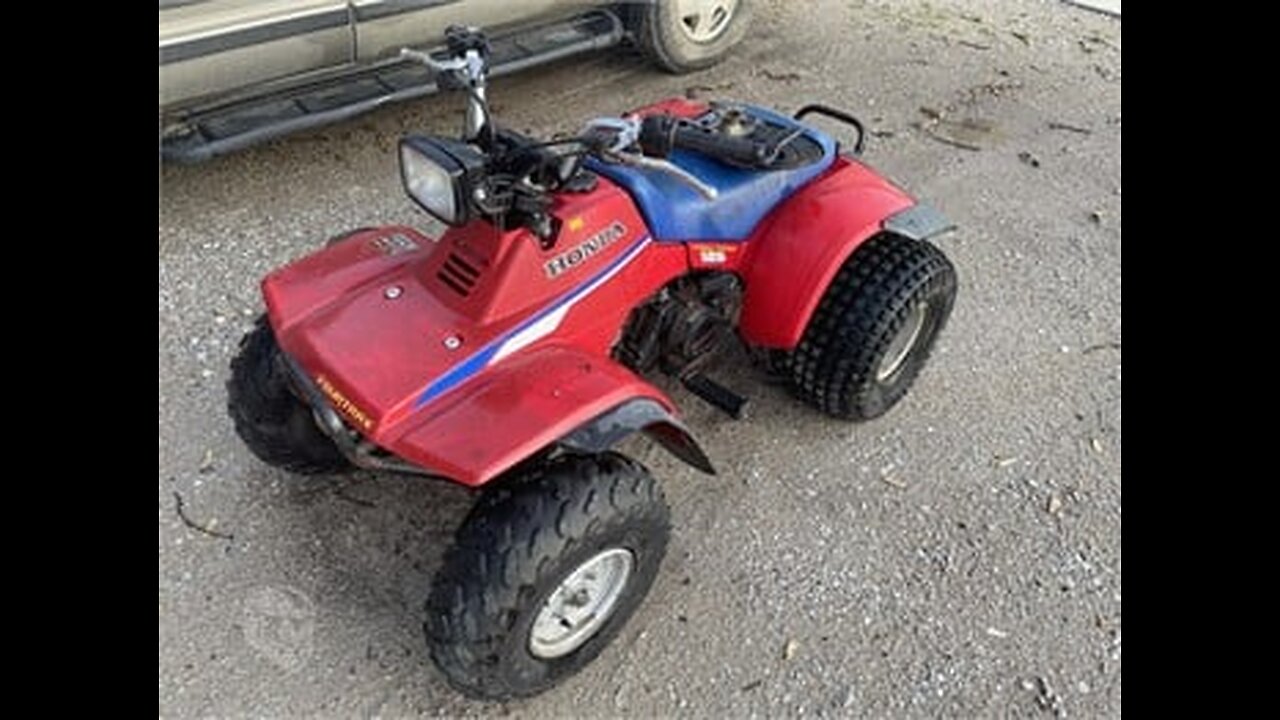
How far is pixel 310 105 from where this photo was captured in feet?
13.0

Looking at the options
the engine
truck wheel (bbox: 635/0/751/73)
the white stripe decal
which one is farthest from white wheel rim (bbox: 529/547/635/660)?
truck wheel (bbox: 635/0/751/73)

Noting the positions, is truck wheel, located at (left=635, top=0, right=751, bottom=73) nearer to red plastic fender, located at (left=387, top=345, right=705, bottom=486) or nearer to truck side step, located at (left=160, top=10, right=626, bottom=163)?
truck side step, located at (left=160, top=10, right=626, bottom=163)

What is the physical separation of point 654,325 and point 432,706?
1.07m

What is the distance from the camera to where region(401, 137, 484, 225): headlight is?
2.17 metres

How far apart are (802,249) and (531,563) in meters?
1.17

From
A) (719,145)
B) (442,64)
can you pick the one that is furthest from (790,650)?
(442,64)

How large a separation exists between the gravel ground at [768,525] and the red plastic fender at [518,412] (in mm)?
617

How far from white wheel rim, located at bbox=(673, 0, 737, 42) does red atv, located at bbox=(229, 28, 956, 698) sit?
A: 2.16 metres

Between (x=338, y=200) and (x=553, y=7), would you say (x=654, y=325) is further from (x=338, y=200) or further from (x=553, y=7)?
(x=553, y=7)

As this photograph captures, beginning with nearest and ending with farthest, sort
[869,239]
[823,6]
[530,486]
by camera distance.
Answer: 1. [530,486]
2. [869,239]
3. [823,6]

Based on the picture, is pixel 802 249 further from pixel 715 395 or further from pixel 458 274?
pixel 458 274

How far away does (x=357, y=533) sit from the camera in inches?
110

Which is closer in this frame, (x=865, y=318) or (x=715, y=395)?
(x=865, y=318)

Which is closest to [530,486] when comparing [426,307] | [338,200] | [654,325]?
[426,307]
